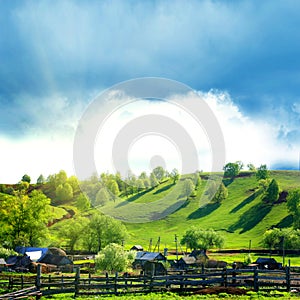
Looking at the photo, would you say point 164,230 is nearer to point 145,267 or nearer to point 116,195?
point 116,195

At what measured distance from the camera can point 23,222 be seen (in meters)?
79.2

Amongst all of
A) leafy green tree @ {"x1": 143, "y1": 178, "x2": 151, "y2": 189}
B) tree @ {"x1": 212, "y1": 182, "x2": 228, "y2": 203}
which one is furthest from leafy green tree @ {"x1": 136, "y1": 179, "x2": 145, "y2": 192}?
tree @ {"x1": 212, "y1": 182, "x2": 228, "y2": 203}

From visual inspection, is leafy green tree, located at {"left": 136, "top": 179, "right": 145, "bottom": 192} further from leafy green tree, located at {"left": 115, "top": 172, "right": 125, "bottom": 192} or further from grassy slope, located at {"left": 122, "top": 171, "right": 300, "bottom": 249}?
grassy slope, located at {"left": 122, "top": 171, "right": 300, "bottom": 249}

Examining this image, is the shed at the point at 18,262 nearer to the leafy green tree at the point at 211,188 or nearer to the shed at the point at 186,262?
the shed at the point at 186,262

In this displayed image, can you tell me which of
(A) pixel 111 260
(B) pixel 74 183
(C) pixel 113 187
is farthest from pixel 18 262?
(B) pixel 74 183

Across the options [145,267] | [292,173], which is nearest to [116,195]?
[292,173]

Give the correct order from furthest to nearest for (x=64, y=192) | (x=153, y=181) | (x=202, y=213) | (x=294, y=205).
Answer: (x=153, y=181) → (x=64, y=192) → (x=202, y=213) → (x=294, y=205)

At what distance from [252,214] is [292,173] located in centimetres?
6382

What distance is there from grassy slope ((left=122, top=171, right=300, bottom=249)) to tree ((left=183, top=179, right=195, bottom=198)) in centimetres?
403

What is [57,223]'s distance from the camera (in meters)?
134

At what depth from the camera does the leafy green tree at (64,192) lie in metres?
176

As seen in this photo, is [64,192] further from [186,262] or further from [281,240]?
[186,262]

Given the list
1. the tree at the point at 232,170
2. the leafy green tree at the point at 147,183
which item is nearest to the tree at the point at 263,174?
the tree at the point at 232,170

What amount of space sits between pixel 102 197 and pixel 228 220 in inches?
2152
